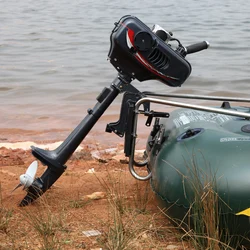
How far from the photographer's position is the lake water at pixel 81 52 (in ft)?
28.5

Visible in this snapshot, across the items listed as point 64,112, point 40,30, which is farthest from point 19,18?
point 64,112

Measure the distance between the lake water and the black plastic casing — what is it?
3.92 m

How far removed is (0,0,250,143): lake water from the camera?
8.67m

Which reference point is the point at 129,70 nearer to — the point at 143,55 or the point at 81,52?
the point at 143,55

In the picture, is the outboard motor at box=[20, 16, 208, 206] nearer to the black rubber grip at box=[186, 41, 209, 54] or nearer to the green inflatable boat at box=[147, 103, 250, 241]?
the black rubber grip at box=[186, 41, 209, 54]

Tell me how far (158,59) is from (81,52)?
895 cm

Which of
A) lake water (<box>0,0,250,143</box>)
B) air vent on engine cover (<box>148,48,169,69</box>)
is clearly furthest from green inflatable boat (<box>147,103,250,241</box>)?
lake water (<box>0,0,250,143</box>)

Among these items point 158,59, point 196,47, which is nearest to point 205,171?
point 158,59

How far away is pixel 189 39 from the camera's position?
1313 cm

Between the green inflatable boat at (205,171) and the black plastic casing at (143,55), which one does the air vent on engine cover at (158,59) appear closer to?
the black plastic casing at (143,55)

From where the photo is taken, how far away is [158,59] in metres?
3.51

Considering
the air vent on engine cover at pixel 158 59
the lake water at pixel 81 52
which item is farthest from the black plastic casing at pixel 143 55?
the lake water at pixel 81 52

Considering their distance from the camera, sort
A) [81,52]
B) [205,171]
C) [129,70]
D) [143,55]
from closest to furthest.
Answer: [205,171] → [143,55] → [129,70] → [81,52]

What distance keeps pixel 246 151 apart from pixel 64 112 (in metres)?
5.30
